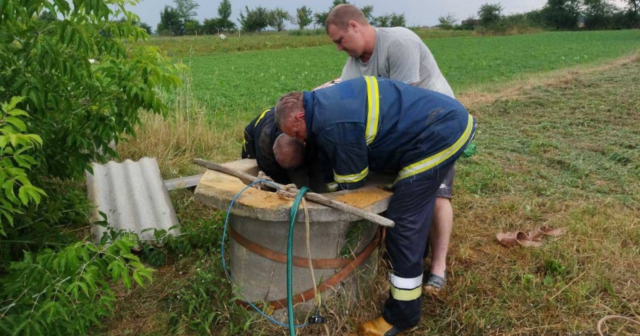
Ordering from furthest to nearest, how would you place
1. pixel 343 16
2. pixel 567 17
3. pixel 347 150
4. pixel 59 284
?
pixel 567 17
pixel 343 16
pixel 347 150
pixel 59 284

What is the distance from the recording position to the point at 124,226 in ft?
13.9

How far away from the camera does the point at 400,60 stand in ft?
11.3

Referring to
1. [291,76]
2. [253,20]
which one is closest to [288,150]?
[291,76]

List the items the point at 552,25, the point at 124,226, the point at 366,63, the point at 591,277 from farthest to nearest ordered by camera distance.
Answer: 1. the point at 552,25
2. the point at 124,226
3. the point at 366,63
4. the point at 591,277

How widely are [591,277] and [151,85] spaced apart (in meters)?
2.86

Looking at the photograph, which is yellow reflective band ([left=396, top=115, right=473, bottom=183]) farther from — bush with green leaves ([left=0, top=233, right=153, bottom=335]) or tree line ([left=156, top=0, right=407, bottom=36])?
tree line ([left=156, top=0, right=407, bottom=36])

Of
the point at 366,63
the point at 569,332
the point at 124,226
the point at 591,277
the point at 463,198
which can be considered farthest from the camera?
the point at 463,198

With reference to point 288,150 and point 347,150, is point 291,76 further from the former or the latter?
point 347,150

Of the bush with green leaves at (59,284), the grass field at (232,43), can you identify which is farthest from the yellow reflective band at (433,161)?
the grass field at (232,43)

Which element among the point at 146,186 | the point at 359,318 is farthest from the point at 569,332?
the point at 146,186

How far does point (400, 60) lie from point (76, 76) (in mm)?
1931

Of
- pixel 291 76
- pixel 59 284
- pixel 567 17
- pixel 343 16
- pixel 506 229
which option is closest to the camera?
pixel 59 284

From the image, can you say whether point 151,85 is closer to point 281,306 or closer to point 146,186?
point 281,306

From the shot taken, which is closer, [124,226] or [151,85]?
[151,85]
